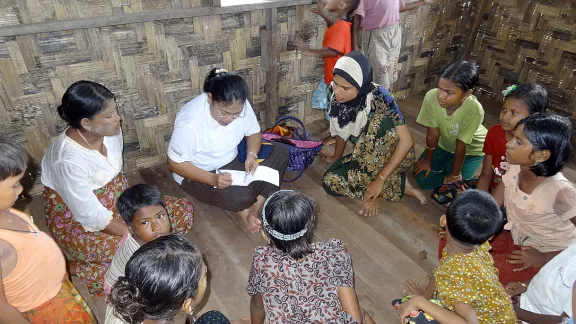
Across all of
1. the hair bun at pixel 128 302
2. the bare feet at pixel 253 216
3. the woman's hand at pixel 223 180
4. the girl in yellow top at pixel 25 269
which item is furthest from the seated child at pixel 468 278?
the girl in yellow top at pixel 25 269

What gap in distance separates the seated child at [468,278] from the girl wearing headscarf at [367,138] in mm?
980

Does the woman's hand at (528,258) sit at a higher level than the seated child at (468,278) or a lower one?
lower

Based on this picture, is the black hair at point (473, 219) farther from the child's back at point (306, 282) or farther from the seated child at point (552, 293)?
the child's back at point (306, 282)

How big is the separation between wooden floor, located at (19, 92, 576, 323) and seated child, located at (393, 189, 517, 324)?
1.85 feet

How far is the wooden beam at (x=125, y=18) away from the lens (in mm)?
2223

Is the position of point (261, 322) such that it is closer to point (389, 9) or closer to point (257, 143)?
point (257, 143)

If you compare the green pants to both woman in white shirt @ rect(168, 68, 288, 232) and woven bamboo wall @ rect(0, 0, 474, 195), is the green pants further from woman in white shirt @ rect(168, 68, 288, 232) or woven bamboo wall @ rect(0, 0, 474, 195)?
woven bamboo wall @ rect(0, 0, 474, 195)

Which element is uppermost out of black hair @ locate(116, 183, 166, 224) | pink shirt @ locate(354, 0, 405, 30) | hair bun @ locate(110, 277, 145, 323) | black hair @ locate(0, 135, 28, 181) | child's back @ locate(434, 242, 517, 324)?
pink shirt @ locate(354, 0, 405, 30)

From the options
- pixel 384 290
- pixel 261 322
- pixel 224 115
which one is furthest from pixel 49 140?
pixel 384 290

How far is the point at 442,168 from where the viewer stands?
10.0 feet

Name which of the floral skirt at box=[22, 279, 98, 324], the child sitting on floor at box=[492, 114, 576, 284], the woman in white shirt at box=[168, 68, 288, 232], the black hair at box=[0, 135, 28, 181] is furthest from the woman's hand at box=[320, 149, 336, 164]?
the black hair at box=[0, 135, 28, 181]

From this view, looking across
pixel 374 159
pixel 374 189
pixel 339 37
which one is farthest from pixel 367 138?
pixel 339 37

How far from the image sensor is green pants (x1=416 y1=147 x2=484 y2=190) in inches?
118

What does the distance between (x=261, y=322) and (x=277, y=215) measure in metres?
0.72
